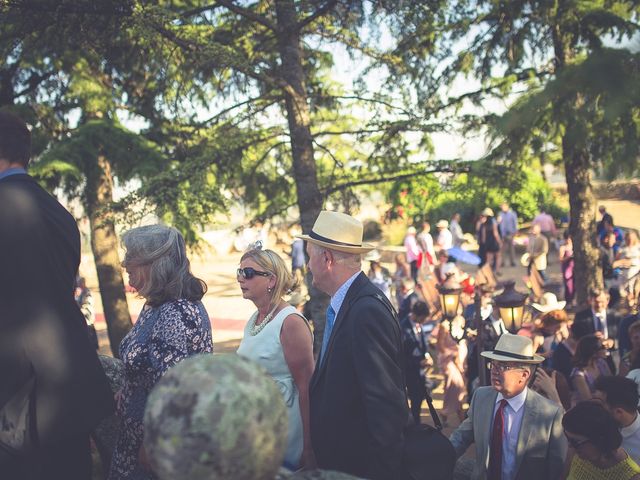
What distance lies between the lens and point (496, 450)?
3789 millimetres

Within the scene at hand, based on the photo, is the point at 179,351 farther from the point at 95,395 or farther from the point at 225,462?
the point at 225,462

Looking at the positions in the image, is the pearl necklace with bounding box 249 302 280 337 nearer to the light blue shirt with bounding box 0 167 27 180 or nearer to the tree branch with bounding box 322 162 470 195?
the light blue shirt with bounding box 0 167 27 180

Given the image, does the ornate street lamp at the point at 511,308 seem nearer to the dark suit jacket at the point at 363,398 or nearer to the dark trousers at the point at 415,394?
the dark trousers at the point at 415,394

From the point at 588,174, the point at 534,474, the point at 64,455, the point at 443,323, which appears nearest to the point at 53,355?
the point at 64,455

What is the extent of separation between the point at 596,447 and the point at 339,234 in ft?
6.18

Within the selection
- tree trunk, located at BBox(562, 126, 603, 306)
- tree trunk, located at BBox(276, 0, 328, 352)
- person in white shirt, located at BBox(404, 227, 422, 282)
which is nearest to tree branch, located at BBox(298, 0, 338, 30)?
tree trunk, located at BBox(276, 0, 328, 352)

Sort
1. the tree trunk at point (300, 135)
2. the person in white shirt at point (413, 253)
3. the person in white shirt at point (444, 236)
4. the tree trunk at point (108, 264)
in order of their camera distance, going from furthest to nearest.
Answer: the person in white shirt at point (413, 253) → the person in white shirt at point (444, 236) → the tree trunk at point (108, 264) → the tree trunk at point (300, 135)

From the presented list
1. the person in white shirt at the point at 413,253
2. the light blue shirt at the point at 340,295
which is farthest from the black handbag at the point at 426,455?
the person in white shirt at the point at 413,253

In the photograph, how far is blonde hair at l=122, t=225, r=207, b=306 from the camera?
277 cm

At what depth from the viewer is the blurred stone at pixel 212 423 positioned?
1.21 metres

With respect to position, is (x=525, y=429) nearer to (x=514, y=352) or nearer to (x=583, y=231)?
(x=514, y=352)

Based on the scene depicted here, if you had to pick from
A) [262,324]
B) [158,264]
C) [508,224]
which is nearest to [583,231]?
[508,224]

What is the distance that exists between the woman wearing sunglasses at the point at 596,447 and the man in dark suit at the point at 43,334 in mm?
2632

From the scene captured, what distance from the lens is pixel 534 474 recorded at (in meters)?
3.64
